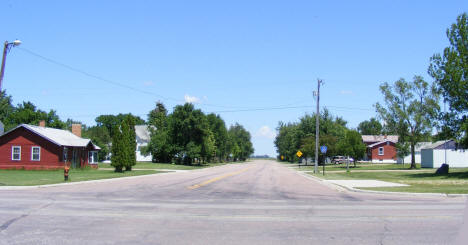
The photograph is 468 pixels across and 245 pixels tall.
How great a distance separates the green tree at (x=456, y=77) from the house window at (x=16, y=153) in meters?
40.4

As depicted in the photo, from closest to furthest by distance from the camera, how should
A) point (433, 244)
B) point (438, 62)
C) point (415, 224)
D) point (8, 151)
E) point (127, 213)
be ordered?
point (433, 244), point (415, 224), point (127, 213), point (438, 62), point (8, 151)

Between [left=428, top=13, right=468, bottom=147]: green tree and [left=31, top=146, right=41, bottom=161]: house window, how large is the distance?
38421 millimetres

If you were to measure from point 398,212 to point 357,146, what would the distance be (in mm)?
49289

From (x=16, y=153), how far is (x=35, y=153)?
1946 mm

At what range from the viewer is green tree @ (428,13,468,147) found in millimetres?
33656

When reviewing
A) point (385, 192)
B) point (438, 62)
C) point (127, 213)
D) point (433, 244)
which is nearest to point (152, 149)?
point (438, 62)

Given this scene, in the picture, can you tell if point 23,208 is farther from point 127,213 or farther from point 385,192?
point 385,192

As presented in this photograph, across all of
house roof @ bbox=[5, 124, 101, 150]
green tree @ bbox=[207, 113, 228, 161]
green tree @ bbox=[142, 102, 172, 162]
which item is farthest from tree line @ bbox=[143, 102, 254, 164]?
house roof @ bbox=[5, 124, 101, 150]

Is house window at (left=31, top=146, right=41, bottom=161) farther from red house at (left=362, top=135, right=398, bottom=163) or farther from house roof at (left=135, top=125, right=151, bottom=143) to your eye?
red house at (left=362, top=135, right=398, bottom=163)

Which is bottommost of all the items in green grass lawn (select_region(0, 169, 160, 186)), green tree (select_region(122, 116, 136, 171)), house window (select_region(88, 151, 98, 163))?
green grass lawn (select_region(0, 169, 160, 186))

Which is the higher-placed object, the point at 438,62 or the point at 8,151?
the point at 438,62

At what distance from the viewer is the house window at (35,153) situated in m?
43.6

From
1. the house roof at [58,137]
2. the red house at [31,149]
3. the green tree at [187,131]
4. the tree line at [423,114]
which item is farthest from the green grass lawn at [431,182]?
the green tree at [187,131]

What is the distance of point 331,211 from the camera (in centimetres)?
1302
